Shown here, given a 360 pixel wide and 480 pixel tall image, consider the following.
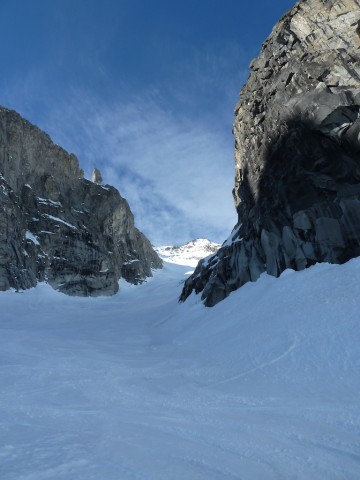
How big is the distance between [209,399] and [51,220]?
5987 cm

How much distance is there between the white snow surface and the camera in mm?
5176

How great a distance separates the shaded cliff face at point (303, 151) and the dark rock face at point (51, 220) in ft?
106

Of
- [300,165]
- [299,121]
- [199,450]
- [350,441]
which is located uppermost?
[299,121]

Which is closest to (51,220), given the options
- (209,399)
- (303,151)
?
(303,151)

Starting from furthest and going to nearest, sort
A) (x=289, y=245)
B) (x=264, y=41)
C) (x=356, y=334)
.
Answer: (x=264, y=41)
(x=289, y=245)
(x=356, y=334)

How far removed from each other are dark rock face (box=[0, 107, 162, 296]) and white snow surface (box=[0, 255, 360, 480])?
116ft

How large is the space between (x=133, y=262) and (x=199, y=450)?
263 feet

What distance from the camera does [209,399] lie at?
9023 mm

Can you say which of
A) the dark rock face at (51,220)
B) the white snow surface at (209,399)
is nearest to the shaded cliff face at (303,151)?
the white snow surface at (209,399)

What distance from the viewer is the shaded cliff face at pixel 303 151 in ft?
70.5

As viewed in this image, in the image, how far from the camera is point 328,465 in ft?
17.6

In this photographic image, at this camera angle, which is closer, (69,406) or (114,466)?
(114,466)

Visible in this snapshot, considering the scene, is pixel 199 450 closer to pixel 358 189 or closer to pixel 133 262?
pixel 358 189

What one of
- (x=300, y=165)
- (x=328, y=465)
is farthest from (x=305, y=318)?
(x=300, y=165)
